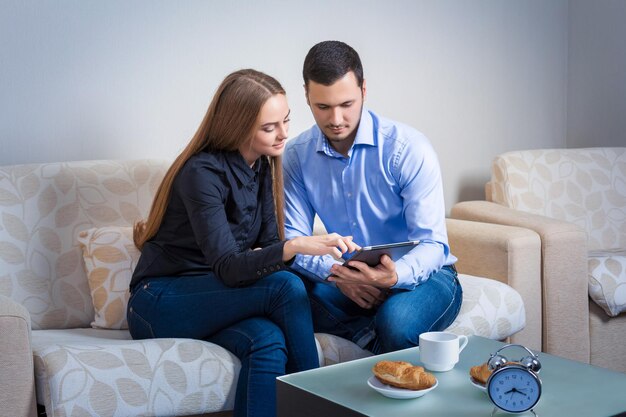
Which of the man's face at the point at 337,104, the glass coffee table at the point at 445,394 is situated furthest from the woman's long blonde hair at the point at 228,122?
the glass coffee table at the point at 445,394

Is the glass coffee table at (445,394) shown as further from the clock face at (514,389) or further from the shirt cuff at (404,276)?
the shirt cuff at (404,276)

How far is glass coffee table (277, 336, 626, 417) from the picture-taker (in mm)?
1592

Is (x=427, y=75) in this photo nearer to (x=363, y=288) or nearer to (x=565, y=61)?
(x=565, y=61)

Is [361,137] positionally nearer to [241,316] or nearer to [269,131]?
[269,131]

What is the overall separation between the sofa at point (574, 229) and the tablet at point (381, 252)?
2.72 ft

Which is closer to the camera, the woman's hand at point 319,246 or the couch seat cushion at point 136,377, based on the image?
the couch seat cushion at point 136,377

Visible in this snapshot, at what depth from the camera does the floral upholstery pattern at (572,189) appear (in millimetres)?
3320

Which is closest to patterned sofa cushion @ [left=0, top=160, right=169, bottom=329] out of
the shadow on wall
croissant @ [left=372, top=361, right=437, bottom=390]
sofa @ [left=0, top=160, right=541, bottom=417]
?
sofa @ [left=0, top=160, right=541, bottom=417]

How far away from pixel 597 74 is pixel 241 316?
2.36 m

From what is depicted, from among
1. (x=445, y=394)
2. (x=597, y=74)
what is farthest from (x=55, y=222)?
(x=597, y=74)

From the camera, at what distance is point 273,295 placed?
85.1 inches

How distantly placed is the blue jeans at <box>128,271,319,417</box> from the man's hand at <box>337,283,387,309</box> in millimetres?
191

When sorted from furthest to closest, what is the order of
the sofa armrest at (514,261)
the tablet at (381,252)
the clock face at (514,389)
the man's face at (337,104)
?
the sofa armrest at (514,261), the man's face at (337,104), the tablet at (381,252), the clock face at (514,389)

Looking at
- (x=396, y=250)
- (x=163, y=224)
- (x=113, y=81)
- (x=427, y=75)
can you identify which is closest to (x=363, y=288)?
(x=396, y=250)
